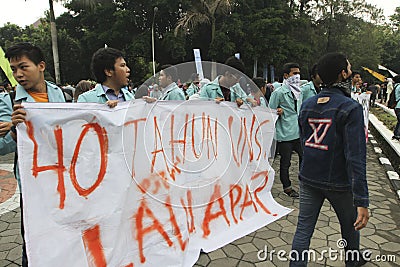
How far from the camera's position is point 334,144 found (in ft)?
6.46

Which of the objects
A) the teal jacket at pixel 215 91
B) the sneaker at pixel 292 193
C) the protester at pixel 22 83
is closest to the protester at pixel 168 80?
the teal jacket at pixel 215 91

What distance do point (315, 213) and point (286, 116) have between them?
6.09ft

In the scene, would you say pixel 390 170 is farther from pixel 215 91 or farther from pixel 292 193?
pixel 215 91

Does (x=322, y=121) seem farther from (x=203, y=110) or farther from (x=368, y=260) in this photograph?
(x=368, y=260)

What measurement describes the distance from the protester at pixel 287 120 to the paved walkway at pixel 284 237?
375 millimetres

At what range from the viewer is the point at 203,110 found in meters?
2.84

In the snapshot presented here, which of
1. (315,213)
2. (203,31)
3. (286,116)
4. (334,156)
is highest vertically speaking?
(203,31)

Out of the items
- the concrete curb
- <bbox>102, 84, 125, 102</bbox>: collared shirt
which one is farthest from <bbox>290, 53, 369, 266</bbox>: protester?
the concrete curb

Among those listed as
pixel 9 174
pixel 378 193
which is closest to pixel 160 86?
pixel 378 193

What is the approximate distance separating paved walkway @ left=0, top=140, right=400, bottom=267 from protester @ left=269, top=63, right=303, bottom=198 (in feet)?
1.23

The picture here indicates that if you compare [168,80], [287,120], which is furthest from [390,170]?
[168,80]

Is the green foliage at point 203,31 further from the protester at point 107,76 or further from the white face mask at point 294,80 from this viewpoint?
the protester at point 107,76

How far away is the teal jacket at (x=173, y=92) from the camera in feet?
9.62

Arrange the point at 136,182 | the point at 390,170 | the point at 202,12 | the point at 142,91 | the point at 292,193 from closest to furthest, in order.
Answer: the point at 136,182 → the point at 142,91 → the point at 292,193 → the point at 390,170 → the point at 202,12
